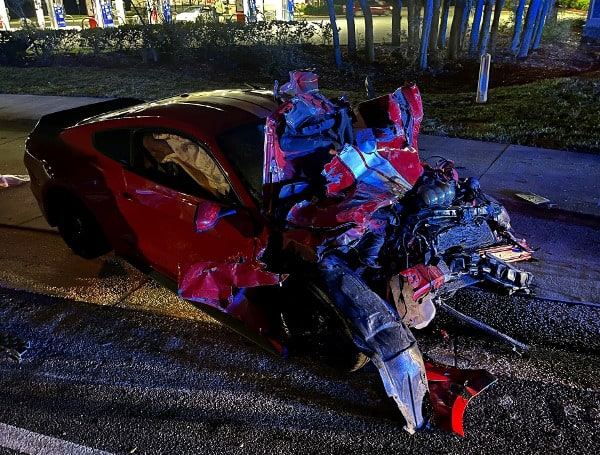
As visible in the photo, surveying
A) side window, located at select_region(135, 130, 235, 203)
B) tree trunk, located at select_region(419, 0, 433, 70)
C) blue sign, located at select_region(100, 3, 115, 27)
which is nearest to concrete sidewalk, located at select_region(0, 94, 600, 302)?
side window, located at select_region(135, 130, 235, 203)

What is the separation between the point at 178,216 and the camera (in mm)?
3781

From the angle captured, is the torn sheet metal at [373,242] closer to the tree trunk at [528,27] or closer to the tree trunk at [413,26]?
the tree trunk at [413,26]

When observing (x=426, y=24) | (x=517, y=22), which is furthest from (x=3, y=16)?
(x=517, y=22)

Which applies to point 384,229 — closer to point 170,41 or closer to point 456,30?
point 456,30

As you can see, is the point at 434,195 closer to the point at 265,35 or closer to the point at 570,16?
the point at 265,35

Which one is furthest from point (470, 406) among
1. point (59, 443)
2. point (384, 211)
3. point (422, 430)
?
point (59, 443)

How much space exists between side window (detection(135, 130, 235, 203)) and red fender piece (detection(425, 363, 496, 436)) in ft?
5.61

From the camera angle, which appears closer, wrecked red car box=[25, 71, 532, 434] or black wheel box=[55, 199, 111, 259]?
wrecked red car box=[25, 71, 532, 434]

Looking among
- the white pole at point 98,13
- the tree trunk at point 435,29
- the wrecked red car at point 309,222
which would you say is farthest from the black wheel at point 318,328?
the white pole at point 98,13

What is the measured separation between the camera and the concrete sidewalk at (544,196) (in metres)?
4.46

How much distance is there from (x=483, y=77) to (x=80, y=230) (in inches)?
298

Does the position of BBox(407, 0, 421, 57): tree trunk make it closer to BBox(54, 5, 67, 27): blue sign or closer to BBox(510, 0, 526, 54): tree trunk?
BBox(510, 0, 526, 54): tree trunk

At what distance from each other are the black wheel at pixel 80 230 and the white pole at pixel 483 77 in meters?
7.40

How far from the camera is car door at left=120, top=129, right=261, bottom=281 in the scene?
3447 mm
